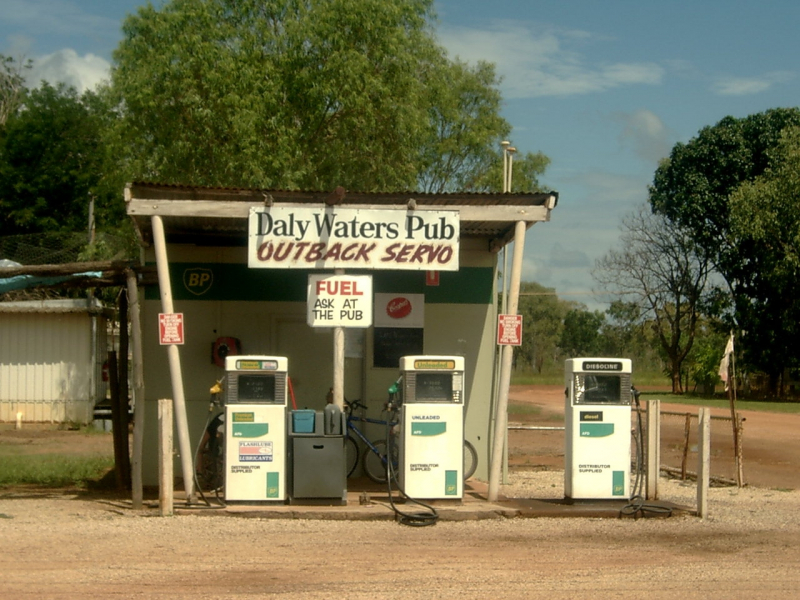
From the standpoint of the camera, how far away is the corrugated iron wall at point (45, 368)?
79.7 feet

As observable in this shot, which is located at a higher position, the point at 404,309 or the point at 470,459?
the point at 404,309

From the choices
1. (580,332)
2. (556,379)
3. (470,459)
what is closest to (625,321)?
(556,379)

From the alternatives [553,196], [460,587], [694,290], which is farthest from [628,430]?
[694,290]

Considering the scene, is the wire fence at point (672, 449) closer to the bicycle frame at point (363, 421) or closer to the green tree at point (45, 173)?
the bicycle frame at point (363, 421)

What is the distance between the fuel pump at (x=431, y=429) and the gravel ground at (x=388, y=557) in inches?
34.5

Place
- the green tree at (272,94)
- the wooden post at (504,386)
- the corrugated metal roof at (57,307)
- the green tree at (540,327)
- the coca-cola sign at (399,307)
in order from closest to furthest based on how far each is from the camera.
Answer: the wooden post at (504,386), the coca-cola sign at (399,307), the corrugated metal roof at (57,307), the green tree at (272,94), the green tree at (540,327)

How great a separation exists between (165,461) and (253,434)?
39.0 inches

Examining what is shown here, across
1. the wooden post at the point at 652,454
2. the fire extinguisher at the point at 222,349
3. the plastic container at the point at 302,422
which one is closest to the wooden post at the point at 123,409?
the fire extinguisher at the point at 222,349

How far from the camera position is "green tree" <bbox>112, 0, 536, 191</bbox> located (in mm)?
25750

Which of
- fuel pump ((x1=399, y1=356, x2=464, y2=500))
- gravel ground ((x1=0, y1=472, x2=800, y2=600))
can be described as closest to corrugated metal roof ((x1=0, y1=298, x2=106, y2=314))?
gravel ground ((x1=0, y1=472, x2=800, y2=600))

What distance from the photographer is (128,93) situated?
86.3 ft

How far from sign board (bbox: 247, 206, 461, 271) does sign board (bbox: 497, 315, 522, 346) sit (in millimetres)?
905

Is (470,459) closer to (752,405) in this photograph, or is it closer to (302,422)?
(302,422)

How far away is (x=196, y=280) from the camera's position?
1398cm
